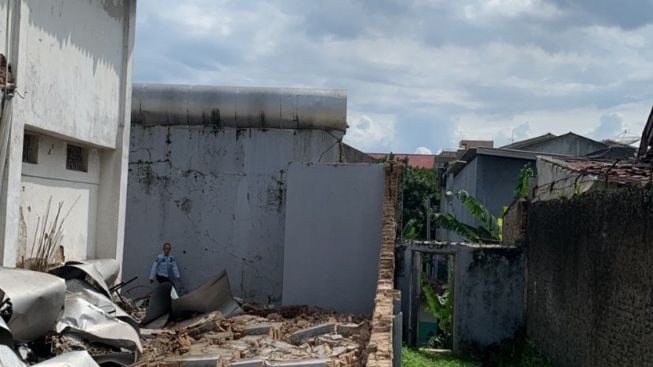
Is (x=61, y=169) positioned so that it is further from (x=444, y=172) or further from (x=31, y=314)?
(x=444, y=172)

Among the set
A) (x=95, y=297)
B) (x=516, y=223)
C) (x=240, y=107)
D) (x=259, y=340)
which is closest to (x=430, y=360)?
(x=516, y=223)

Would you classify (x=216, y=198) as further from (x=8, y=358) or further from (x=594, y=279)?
(x=8, y=358)

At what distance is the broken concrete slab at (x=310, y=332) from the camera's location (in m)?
9.90

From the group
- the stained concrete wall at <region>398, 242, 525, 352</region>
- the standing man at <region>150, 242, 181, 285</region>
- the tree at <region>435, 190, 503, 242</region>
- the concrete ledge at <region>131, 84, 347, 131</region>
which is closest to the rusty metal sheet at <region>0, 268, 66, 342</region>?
the standing man at <region>150, 242, 181, 285</region>

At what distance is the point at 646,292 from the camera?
329 inches

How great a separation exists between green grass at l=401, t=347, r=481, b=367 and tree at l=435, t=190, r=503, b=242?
374 cm

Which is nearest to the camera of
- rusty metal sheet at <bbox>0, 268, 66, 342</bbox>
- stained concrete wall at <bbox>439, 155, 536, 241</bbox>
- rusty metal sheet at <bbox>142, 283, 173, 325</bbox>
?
rusty metal sheet at <bbox>0, 268, 66, 342</bbox>

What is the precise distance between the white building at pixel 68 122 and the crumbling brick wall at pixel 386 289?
4.41 metres

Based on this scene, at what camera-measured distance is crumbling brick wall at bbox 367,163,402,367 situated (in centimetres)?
634

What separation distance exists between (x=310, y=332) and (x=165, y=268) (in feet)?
17.4

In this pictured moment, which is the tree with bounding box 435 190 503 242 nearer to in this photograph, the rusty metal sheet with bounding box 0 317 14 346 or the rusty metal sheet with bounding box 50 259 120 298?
the rusty metal sheet with bounding box 50 259 120 298

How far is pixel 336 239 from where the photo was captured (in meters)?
13.5

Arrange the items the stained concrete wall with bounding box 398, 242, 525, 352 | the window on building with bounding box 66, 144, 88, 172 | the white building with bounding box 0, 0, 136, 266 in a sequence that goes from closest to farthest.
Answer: the white building with bounding box 0, 0, 136, 266, the window on building with bounding box 66, 144, 88, 172, the stained concrete wall with bounding box 398, 242, 525, 352

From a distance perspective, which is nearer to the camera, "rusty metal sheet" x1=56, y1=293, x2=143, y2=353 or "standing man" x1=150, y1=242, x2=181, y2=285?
"rusty metal sheet" x1=56, y1=293, x2=143, y2=353
